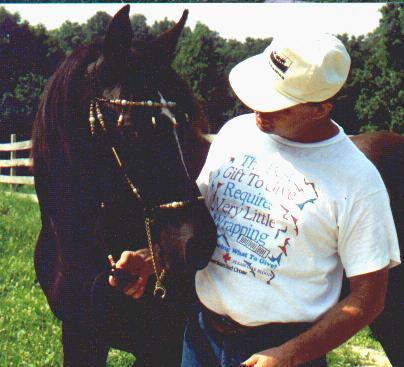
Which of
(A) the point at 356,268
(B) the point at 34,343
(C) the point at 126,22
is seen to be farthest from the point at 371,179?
(B) the point at 34,343

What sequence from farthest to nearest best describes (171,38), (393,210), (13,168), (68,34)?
(13,168)
(68,34)
(393,210)
(171,38)

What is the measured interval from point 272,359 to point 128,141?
3.02 ft

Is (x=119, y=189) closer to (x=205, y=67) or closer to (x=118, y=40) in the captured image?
(x=118, y=40)

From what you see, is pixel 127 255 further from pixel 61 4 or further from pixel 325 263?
pixel 61 4

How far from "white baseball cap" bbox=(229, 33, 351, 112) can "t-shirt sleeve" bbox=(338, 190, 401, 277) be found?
327 millimetres

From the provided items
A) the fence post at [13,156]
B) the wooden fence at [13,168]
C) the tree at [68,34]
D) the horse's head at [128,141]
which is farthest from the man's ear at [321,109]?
the fence post at [13,156]

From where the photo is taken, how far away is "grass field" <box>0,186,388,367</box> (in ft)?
12.3

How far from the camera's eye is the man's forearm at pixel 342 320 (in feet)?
5.18

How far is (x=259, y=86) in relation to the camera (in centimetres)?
170

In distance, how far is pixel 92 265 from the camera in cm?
246

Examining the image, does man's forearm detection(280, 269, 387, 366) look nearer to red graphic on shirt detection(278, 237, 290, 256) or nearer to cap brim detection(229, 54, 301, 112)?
red graphic on shirt detection(278, 237, 290, 256)

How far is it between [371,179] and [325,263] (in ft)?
0.94

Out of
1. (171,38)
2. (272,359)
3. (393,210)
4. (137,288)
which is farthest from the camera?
(393,210)

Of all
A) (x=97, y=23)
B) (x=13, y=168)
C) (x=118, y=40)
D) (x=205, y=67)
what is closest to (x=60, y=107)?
(x=118, y=40)
